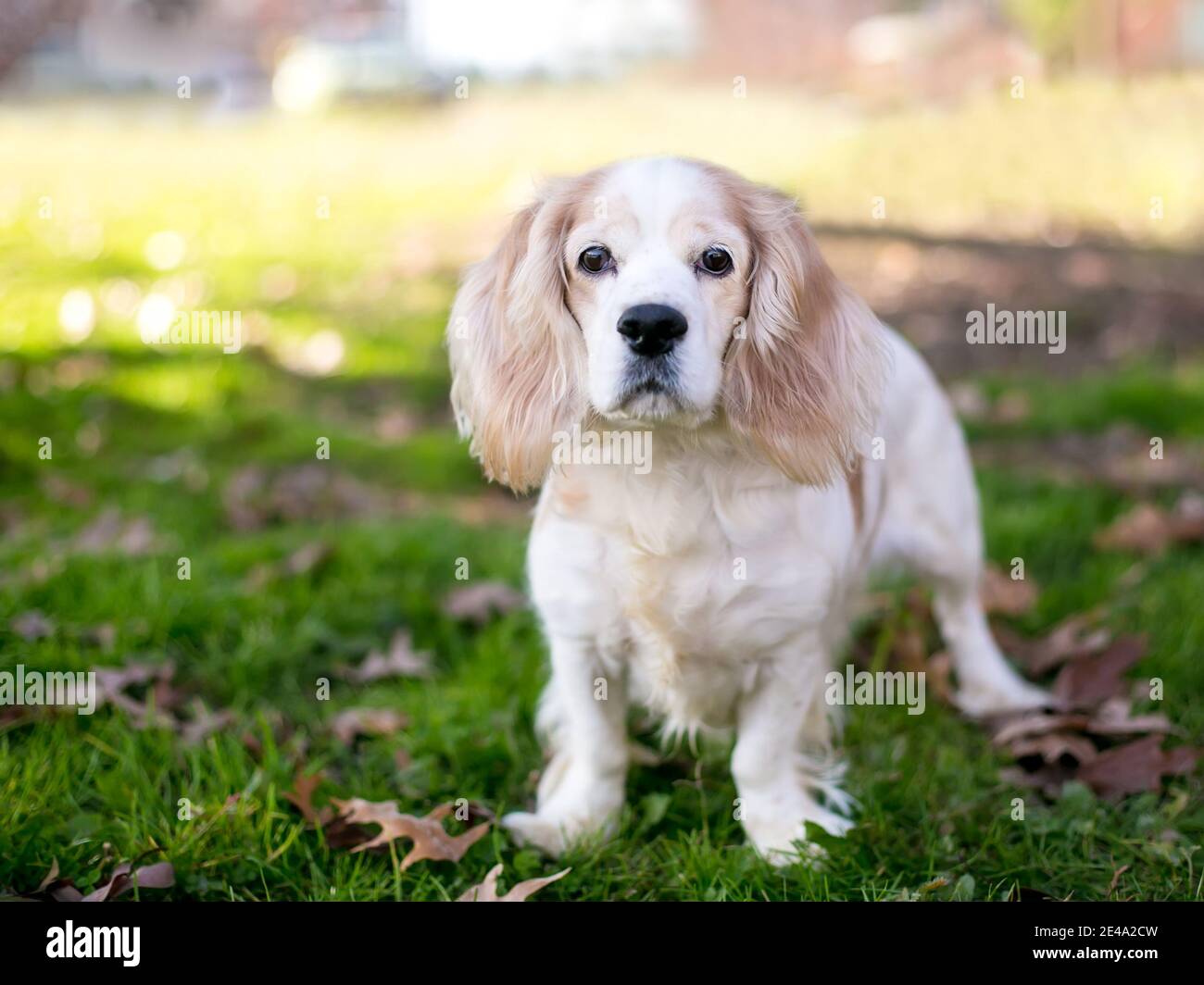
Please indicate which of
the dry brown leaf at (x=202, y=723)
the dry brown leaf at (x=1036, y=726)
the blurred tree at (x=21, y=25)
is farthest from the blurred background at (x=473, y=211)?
the dry brown leaf at (x=1036, y=726)

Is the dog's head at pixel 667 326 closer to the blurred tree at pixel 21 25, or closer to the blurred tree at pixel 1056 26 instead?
the blurred tree at pixel 21 25

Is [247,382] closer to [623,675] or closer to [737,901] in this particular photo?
[623,675]

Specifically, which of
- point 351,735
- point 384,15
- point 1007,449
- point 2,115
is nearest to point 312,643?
point 351,735

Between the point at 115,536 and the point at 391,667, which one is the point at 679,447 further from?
the point at 115,536

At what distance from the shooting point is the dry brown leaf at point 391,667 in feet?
10.9

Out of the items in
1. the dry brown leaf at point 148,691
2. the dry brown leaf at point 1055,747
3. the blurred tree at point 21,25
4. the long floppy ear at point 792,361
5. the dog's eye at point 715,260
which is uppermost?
the blurred tree at point 21,25

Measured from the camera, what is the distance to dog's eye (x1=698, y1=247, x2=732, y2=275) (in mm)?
2320

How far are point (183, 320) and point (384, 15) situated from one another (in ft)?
48.4

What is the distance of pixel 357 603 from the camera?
368 cm

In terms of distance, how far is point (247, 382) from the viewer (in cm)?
557

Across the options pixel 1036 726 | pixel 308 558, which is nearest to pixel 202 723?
pixel 308 558

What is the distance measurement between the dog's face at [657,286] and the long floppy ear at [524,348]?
1.7 inches

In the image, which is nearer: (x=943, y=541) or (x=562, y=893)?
(x=562, y=893)

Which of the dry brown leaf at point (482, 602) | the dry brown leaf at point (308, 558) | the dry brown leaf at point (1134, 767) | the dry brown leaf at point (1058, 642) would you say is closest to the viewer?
the dry brown leaf at point (1134, 767)
